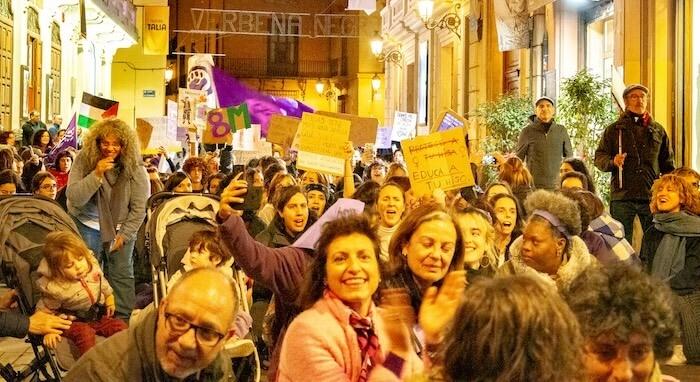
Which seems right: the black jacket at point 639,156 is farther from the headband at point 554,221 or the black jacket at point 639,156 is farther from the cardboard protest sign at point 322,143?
the headband at point 554,221

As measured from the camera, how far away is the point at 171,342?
3621mm

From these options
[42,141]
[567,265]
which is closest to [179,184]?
[567,265]

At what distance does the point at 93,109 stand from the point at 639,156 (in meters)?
7.18

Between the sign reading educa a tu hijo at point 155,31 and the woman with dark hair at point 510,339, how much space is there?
4603cm

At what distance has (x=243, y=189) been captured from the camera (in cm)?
527

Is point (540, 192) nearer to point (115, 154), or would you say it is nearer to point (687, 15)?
point (115, 154)

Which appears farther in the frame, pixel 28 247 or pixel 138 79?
pixel 138 79

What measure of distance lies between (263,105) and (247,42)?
155 ft

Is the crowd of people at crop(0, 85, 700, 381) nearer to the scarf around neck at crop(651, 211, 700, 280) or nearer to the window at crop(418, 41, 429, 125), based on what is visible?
the scarf around neck at crop(651, 211, 700, 280)

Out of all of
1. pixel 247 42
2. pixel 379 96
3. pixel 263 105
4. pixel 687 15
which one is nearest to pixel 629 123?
pixel 687 15

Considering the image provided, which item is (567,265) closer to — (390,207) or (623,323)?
(390,207)

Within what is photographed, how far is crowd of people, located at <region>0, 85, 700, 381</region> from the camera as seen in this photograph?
9.47ft

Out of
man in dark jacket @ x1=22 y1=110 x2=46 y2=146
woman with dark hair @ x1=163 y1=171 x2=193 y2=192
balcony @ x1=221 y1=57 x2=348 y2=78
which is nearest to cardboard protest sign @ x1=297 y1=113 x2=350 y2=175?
woman with dark hair @ x1=163 y1=171 x2=193 y2=192

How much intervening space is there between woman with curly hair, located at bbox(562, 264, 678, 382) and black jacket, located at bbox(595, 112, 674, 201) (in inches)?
336
